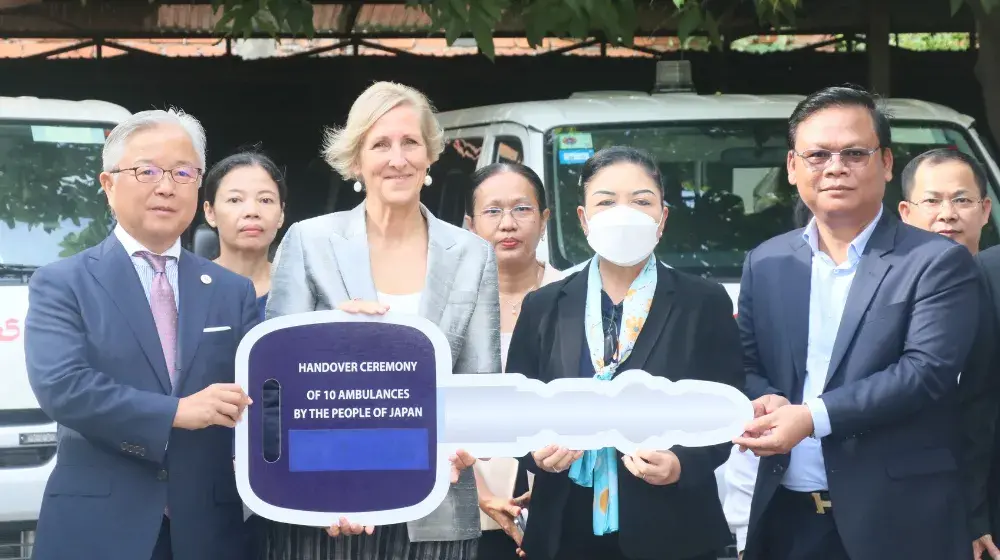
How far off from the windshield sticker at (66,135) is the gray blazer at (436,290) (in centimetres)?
303

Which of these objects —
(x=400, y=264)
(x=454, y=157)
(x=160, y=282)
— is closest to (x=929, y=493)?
(x=400, y=264)

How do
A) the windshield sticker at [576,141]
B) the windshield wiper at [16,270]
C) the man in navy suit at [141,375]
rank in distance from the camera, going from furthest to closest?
the windshield sticker at [576,141] < the windshield wiper at [16,270] < the man in navy suit at [141,375]

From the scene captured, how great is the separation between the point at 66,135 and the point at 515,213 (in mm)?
2509

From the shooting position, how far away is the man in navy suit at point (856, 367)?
4152mm

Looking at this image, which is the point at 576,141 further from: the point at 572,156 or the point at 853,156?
the point at 853,156

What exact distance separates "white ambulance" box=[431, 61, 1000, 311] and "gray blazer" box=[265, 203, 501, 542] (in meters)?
2.13

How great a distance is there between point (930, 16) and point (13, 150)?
24.7 ft

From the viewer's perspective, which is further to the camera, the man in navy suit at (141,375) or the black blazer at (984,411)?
Answer: the black blazer at (984,411)

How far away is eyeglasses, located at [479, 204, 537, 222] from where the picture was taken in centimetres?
574

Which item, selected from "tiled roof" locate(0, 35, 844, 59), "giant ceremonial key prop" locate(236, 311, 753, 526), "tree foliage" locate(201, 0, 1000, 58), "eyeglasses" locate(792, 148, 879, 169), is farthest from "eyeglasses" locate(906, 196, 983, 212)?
"tiled roof" locate(0, 35, 844, 59)

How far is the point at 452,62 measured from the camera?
12.8 meters

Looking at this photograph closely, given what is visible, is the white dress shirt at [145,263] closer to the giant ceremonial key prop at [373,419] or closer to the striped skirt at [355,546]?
the giant ceremonial key prop at [373,419]

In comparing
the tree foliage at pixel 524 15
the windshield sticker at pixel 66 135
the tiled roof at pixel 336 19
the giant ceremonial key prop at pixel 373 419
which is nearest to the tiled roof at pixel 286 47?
the tiled roof at pixel 336 19

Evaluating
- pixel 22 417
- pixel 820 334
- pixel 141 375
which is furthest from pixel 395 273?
pixel 22 417
